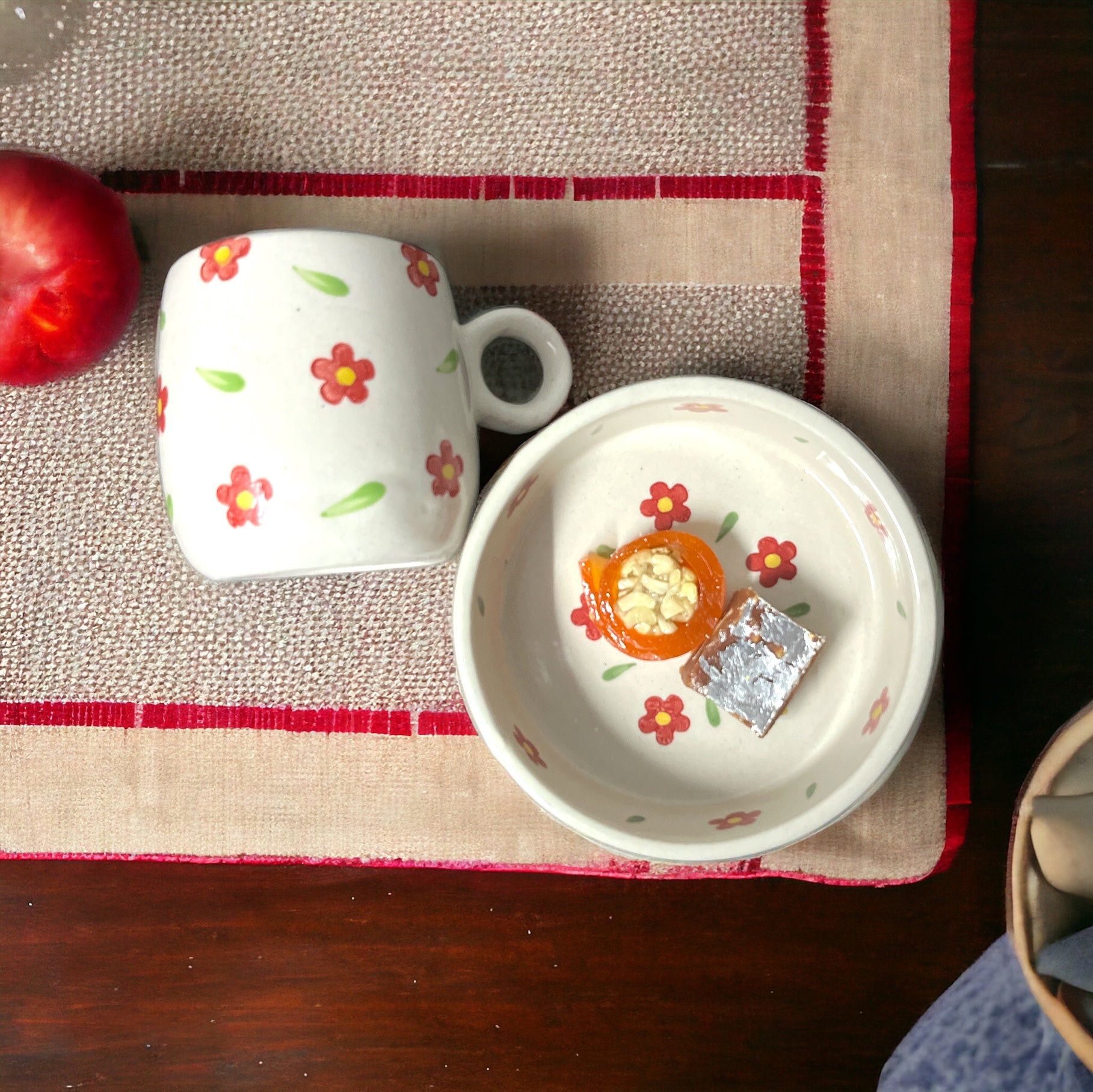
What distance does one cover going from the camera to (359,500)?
0.33m

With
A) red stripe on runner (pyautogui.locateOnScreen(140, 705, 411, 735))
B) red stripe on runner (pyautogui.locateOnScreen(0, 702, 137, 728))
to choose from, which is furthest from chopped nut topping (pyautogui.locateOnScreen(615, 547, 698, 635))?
red stripe on runner (pyautogui.locateOnScreen(0, 702, 137, 728))

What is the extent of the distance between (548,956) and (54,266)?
386 millimetres

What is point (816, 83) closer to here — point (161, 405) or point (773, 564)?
point (773, 564)

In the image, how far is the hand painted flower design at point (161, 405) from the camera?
13.6 inches

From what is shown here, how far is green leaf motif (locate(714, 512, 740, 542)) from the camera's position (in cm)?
43

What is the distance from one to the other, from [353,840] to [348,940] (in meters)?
0.05

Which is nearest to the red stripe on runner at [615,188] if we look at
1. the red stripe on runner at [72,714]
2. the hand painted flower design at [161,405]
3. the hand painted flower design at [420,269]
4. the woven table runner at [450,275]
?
the woven table runner at [450,275]

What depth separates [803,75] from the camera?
428 millimetres

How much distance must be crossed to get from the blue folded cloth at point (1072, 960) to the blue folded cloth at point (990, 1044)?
73mm

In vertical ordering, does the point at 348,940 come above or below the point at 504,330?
below

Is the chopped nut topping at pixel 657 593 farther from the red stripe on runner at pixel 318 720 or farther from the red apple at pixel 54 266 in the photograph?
the red apple at pixel 54 266

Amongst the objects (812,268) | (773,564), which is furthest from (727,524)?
(812,268)

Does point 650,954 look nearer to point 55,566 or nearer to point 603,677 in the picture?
point 603,677

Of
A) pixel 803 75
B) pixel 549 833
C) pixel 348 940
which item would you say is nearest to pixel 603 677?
pixel 549 833
